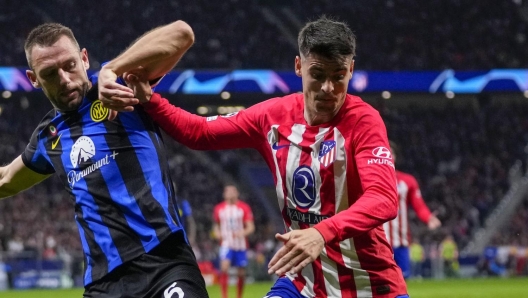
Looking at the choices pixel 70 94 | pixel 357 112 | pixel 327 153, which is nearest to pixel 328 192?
pixel 327 153

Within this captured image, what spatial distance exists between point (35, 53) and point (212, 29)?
94.8 ft

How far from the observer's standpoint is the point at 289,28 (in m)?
34.2

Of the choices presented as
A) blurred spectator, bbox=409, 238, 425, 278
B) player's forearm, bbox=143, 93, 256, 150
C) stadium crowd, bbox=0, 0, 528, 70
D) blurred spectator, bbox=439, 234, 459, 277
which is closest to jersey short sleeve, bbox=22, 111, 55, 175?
player's forearm, bbox=143, 93, 256, 150

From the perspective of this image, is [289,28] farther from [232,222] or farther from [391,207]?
[391,207]

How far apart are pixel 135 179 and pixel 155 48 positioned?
2.09ft

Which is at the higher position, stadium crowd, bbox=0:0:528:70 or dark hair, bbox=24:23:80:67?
stadium crowd, bbox=0:0:528:70

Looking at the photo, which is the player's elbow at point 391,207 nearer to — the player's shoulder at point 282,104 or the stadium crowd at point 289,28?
the player's shoulder at point 282,104

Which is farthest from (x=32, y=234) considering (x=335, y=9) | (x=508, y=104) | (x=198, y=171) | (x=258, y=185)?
(x=508, y=104)

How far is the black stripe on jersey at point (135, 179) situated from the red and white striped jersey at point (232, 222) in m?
11.9

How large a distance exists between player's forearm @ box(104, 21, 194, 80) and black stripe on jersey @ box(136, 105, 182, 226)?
35 cm

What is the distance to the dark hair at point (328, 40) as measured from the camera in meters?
3.86

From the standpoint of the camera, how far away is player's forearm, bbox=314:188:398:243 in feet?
11.3

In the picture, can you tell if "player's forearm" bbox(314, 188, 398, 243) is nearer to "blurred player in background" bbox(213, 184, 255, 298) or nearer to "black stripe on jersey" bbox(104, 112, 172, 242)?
"black stripe on jersey" bbox(104, 112, 172, 242)

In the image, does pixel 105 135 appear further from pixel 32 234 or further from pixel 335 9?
pixel 335 9
